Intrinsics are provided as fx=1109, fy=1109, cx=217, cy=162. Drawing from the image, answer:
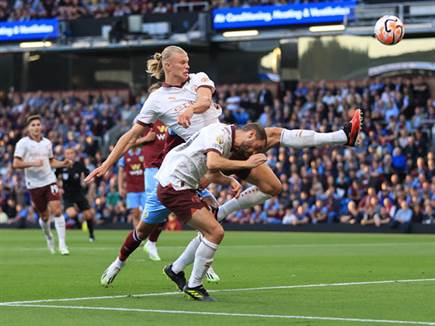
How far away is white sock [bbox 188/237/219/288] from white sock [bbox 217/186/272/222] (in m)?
2.25

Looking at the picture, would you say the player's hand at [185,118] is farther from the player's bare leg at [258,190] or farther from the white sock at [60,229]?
the white sock at [60,229]

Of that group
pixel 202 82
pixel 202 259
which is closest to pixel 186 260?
pixel 202 259

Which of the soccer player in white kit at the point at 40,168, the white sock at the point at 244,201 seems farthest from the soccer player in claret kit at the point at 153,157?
the white sock at the point at 244,201

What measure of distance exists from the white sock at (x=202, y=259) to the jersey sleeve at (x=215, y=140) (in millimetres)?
914

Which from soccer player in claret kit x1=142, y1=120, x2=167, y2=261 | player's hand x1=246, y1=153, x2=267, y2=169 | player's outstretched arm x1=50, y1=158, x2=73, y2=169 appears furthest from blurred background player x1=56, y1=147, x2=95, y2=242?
player's hand x1=246, y1=153, x2=267, y2=169

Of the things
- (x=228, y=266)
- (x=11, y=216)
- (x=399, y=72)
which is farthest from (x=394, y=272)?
(x=11, y=216)

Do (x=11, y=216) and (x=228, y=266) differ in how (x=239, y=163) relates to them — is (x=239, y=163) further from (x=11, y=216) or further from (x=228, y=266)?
(x=11, y=216)

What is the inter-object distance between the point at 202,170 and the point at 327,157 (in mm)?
25896

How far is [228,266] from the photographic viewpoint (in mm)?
16297

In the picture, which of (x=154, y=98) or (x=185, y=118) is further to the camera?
(x=154, y=98)

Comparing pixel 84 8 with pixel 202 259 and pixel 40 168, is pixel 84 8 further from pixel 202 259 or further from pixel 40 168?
pixel 202 259

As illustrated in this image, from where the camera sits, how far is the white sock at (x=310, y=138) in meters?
11.7

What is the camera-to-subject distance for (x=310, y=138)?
465 inches

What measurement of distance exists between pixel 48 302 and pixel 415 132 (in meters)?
25.7
